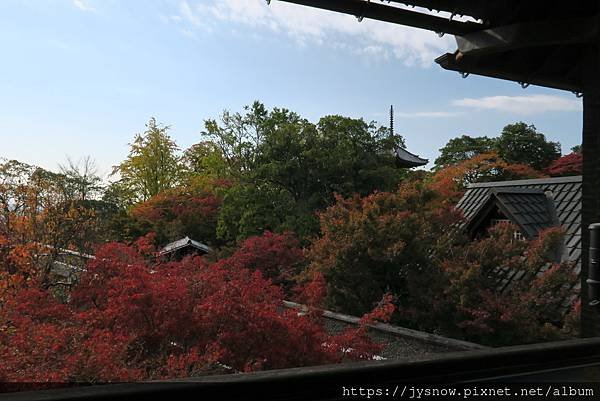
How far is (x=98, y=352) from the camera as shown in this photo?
2865 mm

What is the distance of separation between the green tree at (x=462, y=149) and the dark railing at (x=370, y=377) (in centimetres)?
1824

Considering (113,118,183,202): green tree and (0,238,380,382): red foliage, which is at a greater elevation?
(113,118,183,202): green tree

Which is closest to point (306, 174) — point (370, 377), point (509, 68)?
point (509, 68)

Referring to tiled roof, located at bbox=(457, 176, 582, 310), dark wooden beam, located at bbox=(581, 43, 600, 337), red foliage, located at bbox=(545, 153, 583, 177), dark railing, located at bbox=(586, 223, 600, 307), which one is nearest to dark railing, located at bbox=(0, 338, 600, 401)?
dark railing, located at bbox=(586, 223, 600, 307)

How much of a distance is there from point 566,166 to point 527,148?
3136 millimetres

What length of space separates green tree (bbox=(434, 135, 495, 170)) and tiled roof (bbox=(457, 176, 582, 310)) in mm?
11142

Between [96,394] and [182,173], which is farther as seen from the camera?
[182,173]

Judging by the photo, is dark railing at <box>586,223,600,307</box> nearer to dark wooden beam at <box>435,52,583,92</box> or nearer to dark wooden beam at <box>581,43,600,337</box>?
dark wooden beam at <box>581,43,600,337</box>

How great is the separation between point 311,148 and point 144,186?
8.04m

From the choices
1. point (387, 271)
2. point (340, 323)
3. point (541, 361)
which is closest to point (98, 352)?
point (541, 361)

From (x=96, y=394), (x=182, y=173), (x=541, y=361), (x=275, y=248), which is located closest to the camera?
(x=96, y=394)

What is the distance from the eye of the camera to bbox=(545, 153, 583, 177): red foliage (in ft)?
49.3

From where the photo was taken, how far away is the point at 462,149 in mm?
20062

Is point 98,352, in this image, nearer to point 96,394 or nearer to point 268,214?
point 96,394
